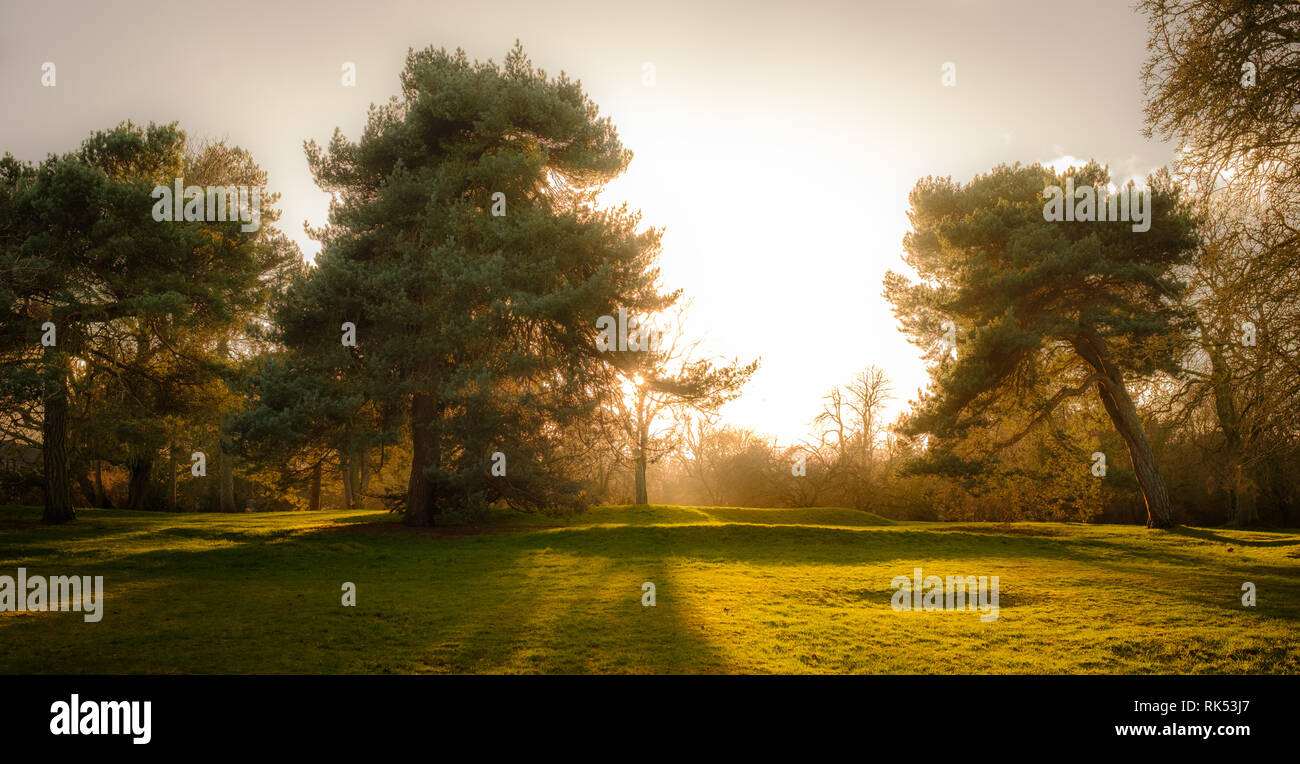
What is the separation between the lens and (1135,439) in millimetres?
23234

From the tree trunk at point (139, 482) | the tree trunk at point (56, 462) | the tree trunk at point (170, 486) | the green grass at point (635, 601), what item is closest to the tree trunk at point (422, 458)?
the green grass at point (635, 601)

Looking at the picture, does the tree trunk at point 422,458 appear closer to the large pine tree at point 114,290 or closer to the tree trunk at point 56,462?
the large pine tree at point 114,290

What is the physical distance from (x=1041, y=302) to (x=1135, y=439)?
19.5 feet

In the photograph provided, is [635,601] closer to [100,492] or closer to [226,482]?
[226,482]

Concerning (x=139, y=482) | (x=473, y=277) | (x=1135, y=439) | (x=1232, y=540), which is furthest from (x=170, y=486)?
→ (x=1232, y=540)

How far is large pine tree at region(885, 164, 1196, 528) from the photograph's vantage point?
21.2 metres

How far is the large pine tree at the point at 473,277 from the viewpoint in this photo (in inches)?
722

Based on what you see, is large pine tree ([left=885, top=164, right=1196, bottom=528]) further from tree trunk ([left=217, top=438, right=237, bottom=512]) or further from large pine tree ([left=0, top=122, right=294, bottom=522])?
tree trunk ([left=217, top=438, right=237, bottom=512])

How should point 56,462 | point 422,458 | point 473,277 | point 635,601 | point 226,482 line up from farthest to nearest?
point 226,482, point 56,462, point 422,458, point 473,277, point 635,601

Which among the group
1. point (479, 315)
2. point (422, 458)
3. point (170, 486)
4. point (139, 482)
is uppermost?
point (479, 315)

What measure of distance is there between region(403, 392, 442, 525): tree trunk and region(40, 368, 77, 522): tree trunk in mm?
10541

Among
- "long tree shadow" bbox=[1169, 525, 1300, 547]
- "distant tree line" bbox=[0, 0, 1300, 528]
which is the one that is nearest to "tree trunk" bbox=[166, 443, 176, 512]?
"distant tree line" bbox=[0, 0, 1300, 528]

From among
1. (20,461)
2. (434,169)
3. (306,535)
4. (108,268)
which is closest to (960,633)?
(306,535)

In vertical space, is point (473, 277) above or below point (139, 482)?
above
